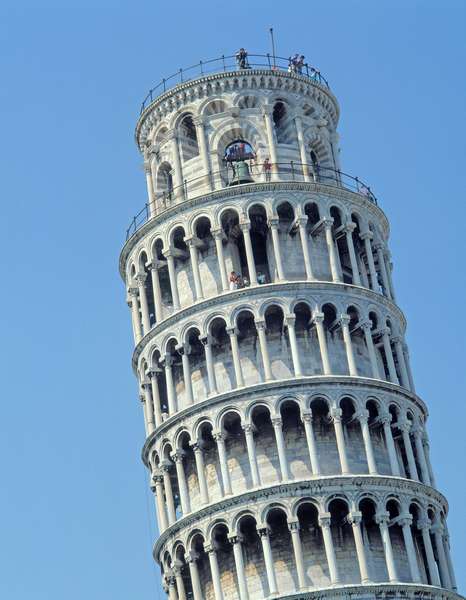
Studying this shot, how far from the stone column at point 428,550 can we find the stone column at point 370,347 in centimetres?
580

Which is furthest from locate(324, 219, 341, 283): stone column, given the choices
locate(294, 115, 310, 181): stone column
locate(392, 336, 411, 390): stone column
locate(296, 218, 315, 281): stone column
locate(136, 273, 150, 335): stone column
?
locate(136, 273, 150, 335): stone column

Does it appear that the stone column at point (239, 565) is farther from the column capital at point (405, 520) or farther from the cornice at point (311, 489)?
the column capital at point (405, 520)

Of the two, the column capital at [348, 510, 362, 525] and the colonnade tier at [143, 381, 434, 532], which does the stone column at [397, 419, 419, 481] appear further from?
the column capital at [348, 510, 362, 525]

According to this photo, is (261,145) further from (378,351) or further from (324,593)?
(324,593)

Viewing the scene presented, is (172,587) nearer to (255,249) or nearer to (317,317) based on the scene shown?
(317,317)

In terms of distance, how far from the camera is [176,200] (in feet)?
209

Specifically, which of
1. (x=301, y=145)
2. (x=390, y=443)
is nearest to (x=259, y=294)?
(x=390, y=443)

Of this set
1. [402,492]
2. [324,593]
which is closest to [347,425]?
[402,492]

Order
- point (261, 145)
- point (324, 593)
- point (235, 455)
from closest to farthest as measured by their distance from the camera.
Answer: point (324, 593), point (235, 455), point (261, 145)

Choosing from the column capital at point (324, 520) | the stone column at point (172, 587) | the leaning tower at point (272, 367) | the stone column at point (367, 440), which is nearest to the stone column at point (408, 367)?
the leaning tower at point (272, 367)

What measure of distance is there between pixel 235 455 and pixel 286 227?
31.3ft

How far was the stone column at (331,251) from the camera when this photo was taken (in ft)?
197

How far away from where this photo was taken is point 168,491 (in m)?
59.2

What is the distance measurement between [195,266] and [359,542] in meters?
12.8
